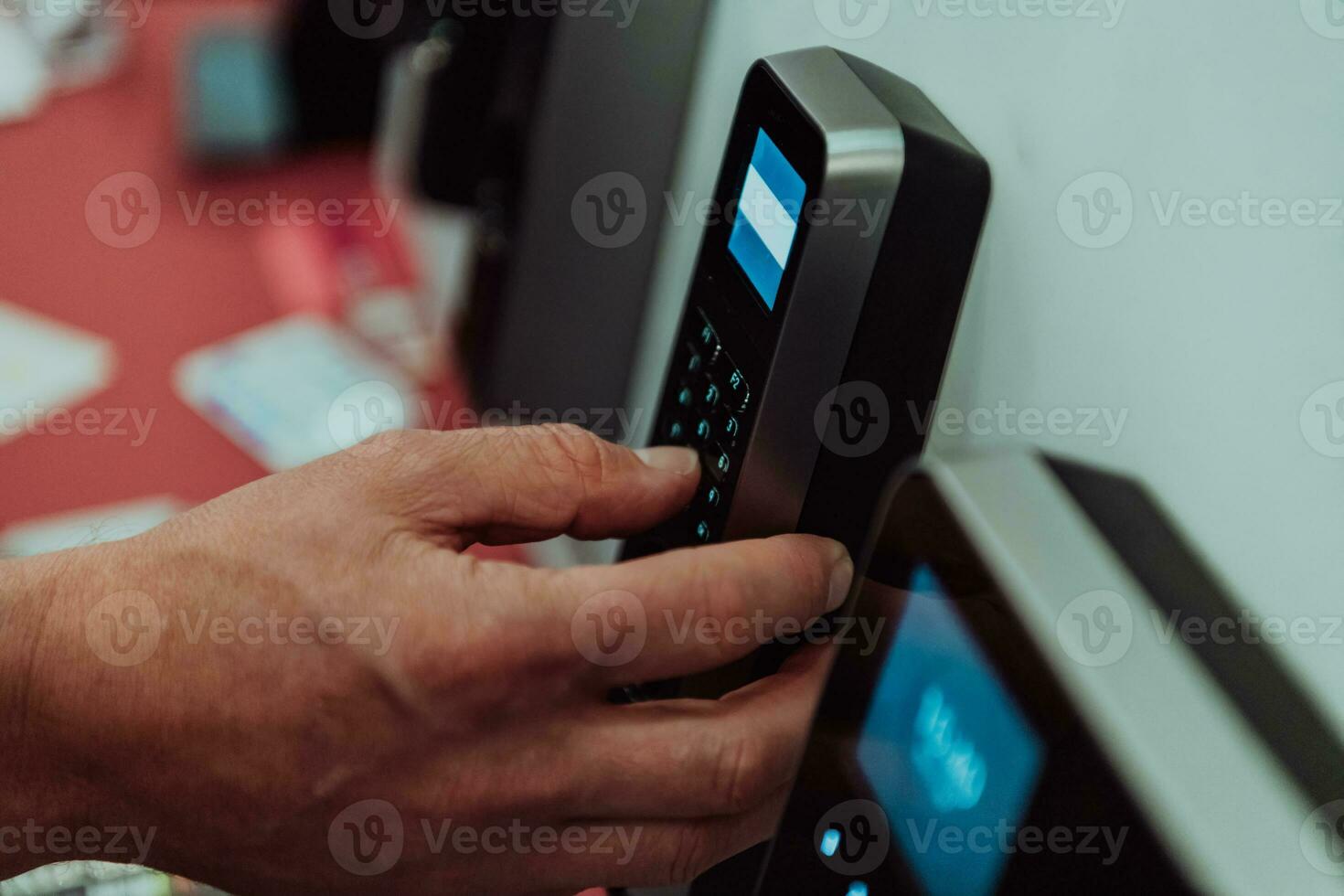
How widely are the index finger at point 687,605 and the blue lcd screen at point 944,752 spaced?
0.16ft

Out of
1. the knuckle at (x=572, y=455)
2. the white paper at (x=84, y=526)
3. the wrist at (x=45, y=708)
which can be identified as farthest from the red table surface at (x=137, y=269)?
the knuckle at (x=572, y=455)

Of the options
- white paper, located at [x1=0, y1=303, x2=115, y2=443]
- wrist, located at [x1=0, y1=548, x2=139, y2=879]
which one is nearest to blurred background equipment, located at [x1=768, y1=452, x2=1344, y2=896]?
wrist, located at [x1=0, y1=548, x2=139, y2=879]

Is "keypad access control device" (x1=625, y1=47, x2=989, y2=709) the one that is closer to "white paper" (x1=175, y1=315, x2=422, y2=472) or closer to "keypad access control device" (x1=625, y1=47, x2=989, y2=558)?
"keypad access control device" (x1=625, y1=47, x2=989, y2=558)

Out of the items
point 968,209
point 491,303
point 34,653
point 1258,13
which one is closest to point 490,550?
point 491,303

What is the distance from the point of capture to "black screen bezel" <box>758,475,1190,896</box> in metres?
0.25

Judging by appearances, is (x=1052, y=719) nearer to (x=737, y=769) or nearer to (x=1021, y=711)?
(x=1021, y=711)

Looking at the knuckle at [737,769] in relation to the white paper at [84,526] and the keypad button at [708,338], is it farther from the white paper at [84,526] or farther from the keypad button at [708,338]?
the white paper at [84,526]

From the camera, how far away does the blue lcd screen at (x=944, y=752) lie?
11.3 inches

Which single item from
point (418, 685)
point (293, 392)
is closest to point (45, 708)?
point (418, 685)

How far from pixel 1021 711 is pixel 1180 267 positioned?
14 cm

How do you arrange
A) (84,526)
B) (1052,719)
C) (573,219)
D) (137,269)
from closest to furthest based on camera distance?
(1052,719)
(573,219)
(84,526)
(137,269)

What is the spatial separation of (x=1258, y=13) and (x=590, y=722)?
Result: 29 centimetres

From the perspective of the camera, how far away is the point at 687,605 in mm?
364

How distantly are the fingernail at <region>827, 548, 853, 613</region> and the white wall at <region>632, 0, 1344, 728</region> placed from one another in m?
0.06
